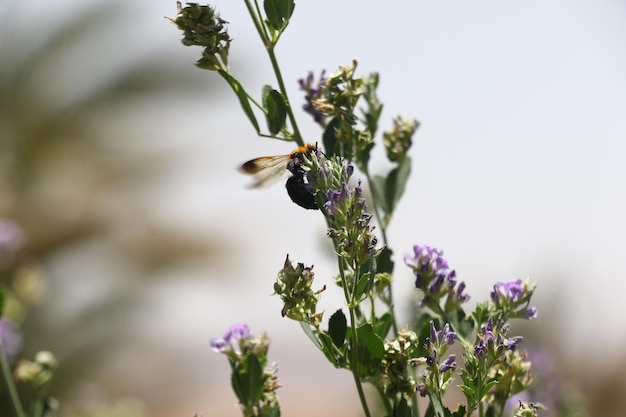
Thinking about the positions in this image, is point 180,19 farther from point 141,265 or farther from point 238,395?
point 141,265

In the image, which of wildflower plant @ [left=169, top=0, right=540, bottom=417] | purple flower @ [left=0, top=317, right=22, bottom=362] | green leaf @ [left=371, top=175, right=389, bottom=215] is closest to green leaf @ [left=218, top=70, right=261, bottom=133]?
wildflower plant @ [left=169, top=0, right=540, bottom=417]

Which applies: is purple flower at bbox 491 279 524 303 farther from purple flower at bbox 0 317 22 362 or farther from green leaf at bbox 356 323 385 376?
purple flower at bbox 0 317 22 362

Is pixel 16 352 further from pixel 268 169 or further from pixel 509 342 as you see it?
pixel 509 342

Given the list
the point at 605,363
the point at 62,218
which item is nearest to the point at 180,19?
the point at 605,363

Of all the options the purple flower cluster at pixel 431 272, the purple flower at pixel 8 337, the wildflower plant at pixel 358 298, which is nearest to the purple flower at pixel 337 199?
the wildflower plant at pixel 358 298

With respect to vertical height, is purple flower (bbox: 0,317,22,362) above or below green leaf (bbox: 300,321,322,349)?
above

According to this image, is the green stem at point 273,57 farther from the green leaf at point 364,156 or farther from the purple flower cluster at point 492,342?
the purple flower cluster at point 492,342
